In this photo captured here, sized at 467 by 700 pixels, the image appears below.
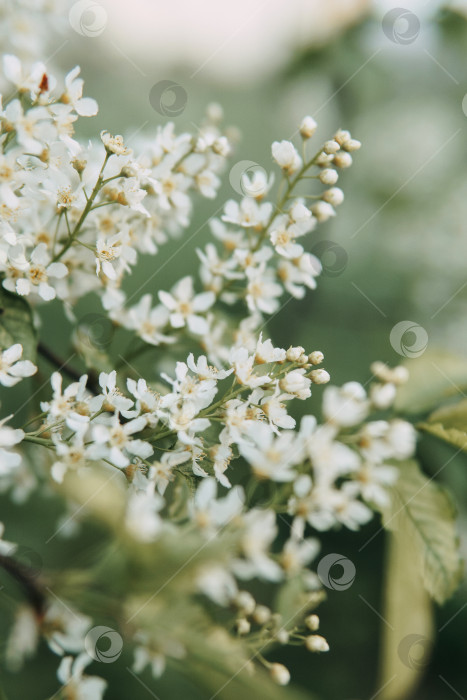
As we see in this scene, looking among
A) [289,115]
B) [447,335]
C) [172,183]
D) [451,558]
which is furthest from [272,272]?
[289,115]

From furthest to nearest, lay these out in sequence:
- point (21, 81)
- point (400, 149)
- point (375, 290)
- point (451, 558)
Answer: point (400, 149) < point (375, 290) < point (451, 558) < point (21, 81)

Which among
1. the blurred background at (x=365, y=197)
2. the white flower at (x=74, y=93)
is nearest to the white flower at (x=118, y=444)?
the white flower at (x=74, y=93)

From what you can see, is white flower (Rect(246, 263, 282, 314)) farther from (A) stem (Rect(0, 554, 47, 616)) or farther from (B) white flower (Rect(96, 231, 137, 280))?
(A) stem (Rect(0, 554, 47, 616))

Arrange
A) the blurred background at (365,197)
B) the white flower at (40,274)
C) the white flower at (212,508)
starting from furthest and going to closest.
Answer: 1. the blurred background at (365,197)
2. the white flower at (40,274)
3. the white flower at (212,508)

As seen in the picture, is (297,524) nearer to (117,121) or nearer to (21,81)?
(21,81)

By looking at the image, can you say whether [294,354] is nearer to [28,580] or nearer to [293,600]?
[293,600]

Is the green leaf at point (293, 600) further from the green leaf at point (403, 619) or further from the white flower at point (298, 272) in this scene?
the white flower at point (298, 272)
